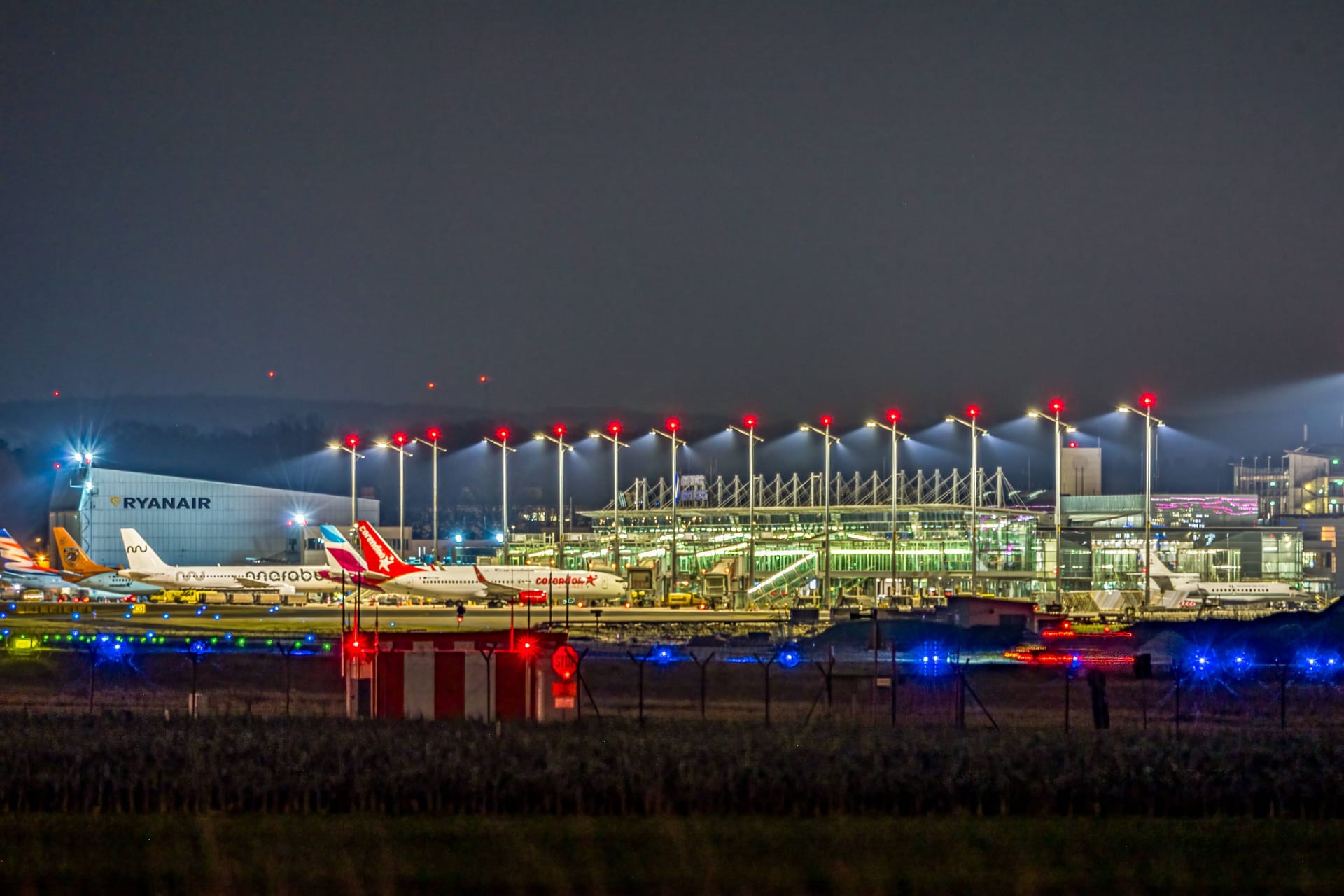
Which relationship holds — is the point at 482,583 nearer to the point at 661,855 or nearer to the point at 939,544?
the point at 939,544

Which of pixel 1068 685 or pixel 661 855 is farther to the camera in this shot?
pixel 1068 685

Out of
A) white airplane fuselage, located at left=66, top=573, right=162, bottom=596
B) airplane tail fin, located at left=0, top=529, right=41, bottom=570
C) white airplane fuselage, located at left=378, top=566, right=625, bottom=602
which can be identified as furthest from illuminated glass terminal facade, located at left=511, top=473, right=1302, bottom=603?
airplane tail fin, located at left=0, top=529, right=41, bottom=570

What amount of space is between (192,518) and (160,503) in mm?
3681

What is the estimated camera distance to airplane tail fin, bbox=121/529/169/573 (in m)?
114

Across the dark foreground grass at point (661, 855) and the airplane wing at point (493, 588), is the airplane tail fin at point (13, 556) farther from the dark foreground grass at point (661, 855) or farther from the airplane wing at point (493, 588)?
the dark foreground grass at point (661, 855)

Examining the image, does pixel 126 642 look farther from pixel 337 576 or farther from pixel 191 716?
pixel 337 576

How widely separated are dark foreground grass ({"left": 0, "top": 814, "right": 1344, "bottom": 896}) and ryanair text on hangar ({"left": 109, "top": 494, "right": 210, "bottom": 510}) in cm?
13329

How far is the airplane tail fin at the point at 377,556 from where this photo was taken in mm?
102812

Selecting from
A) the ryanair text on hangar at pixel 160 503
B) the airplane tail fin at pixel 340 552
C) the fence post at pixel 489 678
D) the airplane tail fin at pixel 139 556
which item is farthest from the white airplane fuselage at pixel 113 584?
the fence post at pixel 489 678

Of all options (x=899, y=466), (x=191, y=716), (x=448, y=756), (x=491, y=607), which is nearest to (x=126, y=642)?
(x=191, y=716)

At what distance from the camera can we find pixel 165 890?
59.4ft

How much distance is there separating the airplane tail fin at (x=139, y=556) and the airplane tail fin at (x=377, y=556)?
2140cm

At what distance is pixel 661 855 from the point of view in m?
20.2

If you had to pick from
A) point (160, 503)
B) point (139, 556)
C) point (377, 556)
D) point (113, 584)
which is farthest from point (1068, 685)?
point (160, 503)
